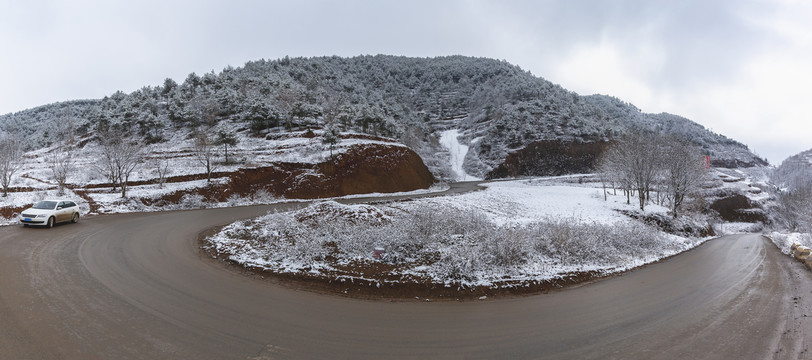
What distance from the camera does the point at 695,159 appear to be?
30484 mm

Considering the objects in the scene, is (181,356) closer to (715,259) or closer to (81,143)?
(715,259)

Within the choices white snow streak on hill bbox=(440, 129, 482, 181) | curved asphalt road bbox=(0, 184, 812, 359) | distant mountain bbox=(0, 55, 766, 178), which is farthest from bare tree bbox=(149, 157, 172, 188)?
white snow streak on hill bbox=(440, 129, 482, 181)

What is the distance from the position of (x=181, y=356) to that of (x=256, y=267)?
189 inches

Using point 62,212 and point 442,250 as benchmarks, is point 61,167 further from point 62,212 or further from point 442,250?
point 442,250

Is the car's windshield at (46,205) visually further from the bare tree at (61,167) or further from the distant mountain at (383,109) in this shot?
the distant mountain at (383,109)

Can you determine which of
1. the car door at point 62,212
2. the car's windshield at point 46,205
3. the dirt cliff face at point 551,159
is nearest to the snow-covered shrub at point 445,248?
the car door at point 62,212

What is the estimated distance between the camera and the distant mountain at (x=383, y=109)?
6066 cm

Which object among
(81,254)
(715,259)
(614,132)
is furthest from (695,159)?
(614,132)

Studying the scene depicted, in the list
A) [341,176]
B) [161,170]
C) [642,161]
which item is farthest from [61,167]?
[642,161]

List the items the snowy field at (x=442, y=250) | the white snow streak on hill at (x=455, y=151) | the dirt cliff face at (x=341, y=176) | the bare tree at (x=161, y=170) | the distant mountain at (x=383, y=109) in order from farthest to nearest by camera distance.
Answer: the white snow streak on hill at (x=455, y=151) → the distant mountain at (x=383, y=109) → the dirt cliff face at (x=341, y=176) → the bare tree at (x=161, y=170) → the snowy field at (x=442, y=250)

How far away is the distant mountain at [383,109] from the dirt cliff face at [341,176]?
10.0 metres

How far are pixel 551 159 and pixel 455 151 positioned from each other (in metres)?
29.0

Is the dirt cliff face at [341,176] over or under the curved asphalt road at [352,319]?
over

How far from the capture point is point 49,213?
1542 centimetres
